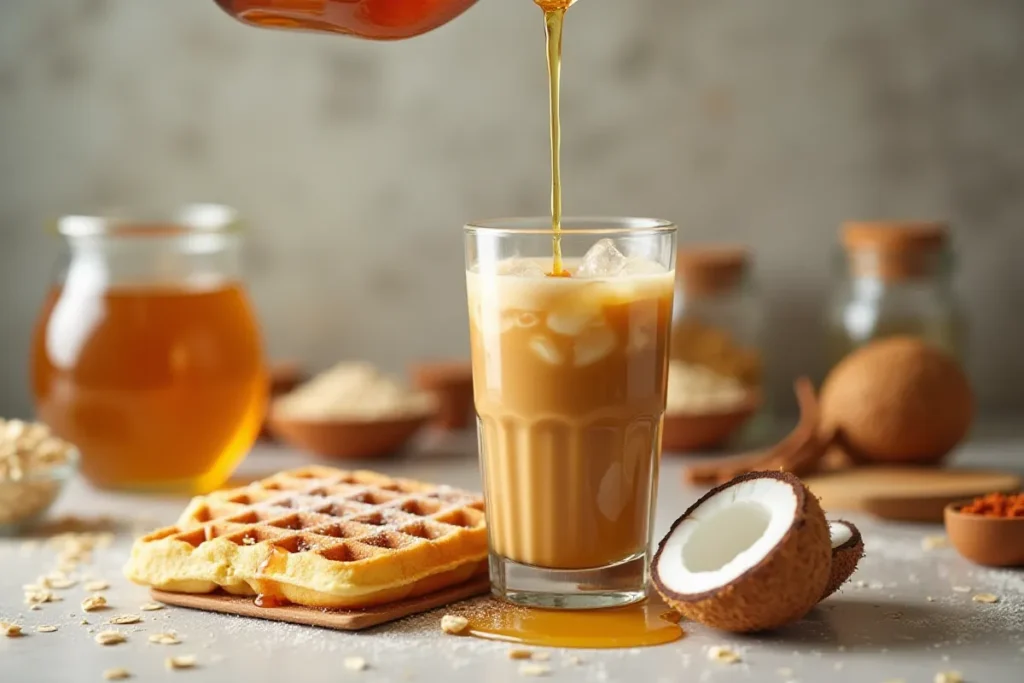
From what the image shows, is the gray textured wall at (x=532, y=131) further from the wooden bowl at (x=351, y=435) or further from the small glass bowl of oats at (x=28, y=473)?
the small glass bowl of oats at (x=28, y=473)

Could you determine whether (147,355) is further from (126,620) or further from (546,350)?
(546,350)

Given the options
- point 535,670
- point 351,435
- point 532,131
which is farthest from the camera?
point 532,131

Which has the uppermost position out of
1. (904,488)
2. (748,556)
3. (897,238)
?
(897,238)

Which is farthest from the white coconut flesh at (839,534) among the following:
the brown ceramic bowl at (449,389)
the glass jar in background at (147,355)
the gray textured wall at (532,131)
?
the gray textured wall at (532,131)

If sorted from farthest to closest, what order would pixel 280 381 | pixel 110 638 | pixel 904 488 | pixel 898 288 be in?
pixel 280 381
pixel 898 288
pixel 904 488
pixel 110 638

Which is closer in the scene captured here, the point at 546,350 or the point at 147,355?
the point at 546,350

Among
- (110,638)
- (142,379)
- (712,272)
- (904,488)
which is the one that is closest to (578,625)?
(110,638)

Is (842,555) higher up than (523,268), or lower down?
lower down
